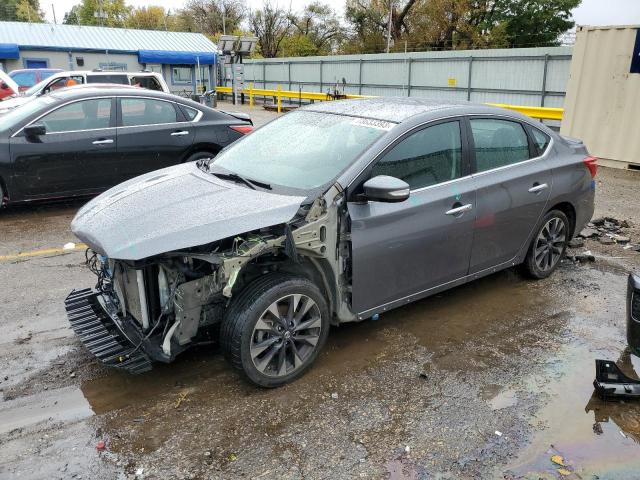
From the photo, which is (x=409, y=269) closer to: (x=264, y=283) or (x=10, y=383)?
(x=264, y=283)

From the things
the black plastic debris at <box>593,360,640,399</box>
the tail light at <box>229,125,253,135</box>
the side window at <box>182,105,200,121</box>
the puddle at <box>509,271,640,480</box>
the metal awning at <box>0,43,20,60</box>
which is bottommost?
the puddle at <box>509,271,640,480</box>

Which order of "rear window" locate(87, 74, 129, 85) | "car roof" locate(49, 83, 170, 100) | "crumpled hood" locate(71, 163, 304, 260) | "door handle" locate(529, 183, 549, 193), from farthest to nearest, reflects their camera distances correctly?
1. "rear window" locate(87, 74, 129, 85)
2. "car roof" locate(49, 83, 170, 100)
3. "door handle" locate(529, 183, 549, 193)
4. "crumpled hood" locate(71, 163, 304, 260)

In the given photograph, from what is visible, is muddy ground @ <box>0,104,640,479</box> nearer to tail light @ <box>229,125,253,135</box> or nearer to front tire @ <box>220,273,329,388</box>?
front tire @ <box>220,273,329,388</box>

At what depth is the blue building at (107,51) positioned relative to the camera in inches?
1260

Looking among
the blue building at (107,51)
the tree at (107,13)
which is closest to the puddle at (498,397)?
the blue building at (107,51)

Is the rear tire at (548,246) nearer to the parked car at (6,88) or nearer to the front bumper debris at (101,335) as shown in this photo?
the front bumper debris at (101,335)

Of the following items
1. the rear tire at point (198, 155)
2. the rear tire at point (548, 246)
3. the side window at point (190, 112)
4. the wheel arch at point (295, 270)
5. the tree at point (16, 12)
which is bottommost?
the rear tire at point (548, 246)

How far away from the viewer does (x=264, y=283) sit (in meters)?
3.23

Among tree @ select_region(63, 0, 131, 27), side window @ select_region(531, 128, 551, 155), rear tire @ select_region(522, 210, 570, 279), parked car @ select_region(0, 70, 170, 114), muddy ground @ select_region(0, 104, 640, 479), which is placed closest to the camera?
muddy ground @ select_region(0, 104, 640, 479)

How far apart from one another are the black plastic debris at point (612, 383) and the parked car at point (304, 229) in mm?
1208

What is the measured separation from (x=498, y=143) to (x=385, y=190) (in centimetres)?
163

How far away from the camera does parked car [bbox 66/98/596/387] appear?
3.12 meters

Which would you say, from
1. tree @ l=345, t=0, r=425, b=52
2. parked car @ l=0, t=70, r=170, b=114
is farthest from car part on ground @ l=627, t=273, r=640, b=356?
tree @ l=345, t=0, r=425, b=52

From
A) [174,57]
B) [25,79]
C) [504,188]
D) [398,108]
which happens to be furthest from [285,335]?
[174,57]
